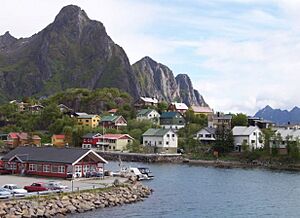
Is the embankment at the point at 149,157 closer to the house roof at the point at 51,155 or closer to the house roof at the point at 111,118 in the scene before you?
the house roof at the point at 111,118

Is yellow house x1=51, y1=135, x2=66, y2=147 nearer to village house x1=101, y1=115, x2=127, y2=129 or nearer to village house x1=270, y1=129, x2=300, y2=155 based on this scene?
village house x1=101, y1=115, x2=127, y2=129

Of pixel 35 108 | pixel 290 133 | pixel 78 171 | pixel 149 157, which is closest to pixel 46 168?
pixel 78 171

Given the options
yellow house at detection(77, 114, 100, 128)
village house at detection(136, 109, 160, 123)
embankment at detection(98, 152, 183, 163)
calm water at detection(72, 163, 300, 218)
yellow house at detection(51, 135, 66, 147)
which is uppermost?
village house at detection(136, 109, 160, 123)

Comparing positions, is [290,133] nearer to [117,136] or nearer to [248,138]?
[248,138]

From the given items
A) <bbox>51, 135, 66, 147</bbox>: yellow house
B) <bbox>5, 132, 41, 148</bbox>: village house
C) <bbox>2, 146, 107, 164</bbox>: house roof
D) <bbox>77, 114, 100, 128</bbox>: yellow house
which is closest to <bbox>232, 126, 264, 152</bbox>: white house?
<bbox>51, 135, 66, 147</bbox>: yellow house

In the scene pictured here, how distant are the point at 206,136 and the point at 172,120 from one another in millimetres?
22362

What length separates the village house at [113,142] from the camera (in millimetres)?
85812

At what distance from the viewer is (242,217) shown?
3297 cm

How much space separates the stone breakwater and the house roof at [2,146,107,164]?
5.40m

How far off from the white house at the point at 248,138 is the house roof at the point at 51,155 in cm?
3665

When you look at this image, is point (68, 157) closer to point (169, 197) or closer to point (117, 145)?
point (169, 197)

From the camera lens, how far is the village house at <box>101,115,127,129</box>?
104m

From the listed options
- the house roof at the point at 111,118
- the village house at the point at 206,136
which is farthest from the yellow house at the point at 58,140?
the village house at the point at 206,136

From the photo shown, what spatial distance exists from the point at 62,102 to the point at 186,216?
112 meters
